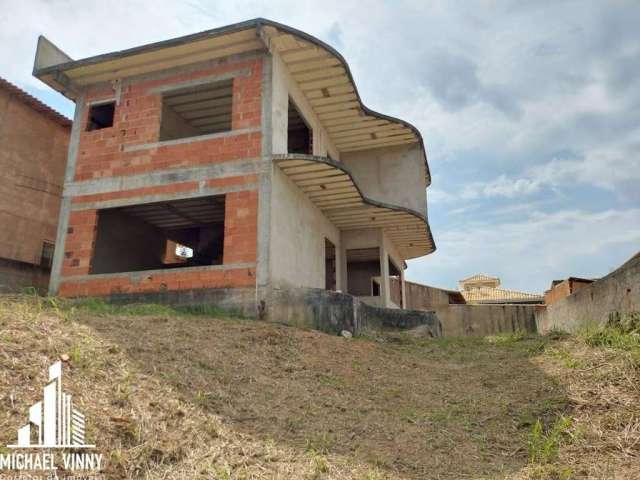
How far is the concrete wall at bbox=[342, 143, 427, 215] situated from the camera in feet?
46.6

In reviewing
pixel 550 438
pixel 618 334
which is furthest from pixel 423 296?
pixel 550 438

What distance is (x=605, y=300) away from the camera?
8.69 meters

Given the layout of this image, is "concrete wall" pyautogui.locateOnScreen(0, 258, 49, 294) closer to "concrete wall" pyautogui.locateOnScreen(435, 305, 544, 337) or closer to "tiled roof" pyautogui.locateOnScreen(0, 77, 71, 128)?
"tiled roof" pyautogui.locateOnScreen(0, 77, 71, 128)

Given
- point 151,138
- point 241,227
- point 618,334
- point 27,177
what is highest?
point 151,138

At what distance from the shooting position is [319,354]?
7.56m

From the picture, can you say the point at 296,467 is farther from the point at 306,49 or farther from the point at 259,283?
the point at 306,49

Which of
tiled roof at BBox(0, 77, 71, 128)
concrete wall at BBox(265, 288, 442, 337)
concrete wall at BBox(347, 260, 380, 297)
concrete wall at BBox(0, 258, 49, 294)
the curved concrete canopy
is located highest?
tiled roof at BBox(0, 77, 71, 128)

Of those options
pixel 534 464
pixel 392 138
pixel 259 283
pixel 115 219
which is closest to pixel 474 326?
pixel 392 138

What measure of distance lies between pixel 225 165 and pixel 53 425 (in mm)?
7276

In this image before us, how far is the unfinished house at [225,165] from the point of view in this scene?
32.9 ft

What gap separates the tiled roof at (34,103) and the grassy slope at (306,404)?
868 cm

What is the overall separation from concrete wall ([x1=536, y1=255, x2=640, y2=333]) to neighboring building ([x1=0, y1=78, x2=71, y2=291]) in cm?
1305

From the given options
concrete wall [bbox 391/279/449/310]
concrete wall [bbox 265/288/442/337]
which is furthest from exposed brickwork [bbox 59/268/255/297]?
concrete wall [bbox 391/279/449/310]

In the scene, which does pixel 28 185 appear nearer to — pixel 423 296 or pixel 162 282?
pixel 162 282
